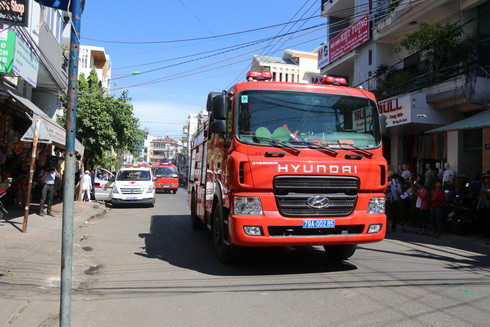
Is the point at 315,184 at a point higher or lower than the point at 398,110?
lower

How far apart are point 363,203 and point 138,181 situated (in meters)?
13.9

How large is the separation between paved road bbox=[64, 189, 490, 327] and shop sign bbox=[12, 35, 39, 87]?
17.5 feet

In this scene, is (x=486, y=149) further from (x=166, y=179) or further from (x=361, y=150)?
(x=166, y=179)

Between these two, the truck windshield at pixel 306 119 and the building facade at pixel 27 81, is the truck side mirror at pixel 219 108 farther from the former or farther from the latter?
the building facade at pixel 27 81

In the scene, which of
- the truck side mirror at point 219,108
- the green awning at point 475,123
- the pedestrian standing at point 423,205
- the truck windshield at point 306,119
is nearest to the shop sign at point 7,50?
the truck side mirror at point 219,108

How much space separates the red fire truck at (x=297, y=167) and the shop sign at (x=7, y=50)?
676 centimetres

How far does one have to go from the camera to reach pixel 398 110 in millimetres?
15328

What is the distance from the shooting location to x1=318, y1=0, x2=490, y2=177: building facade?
13.2m

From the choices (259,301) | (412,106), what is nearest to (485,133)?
(412,106)

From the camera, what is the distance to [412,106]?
1459cm

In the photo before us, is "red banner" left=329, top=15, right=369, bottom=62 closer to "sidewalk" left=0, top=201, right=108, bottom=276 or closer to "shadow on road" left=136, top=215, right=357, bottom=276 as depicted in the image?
"shadow on road" left=136, top=215, right=357, bottom=276

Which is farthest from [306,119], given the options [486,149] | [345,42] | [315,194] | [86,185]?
[345,42]

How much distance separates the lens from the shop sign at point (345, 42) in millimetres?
20750

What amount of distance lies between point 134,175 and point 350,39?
13.9m
